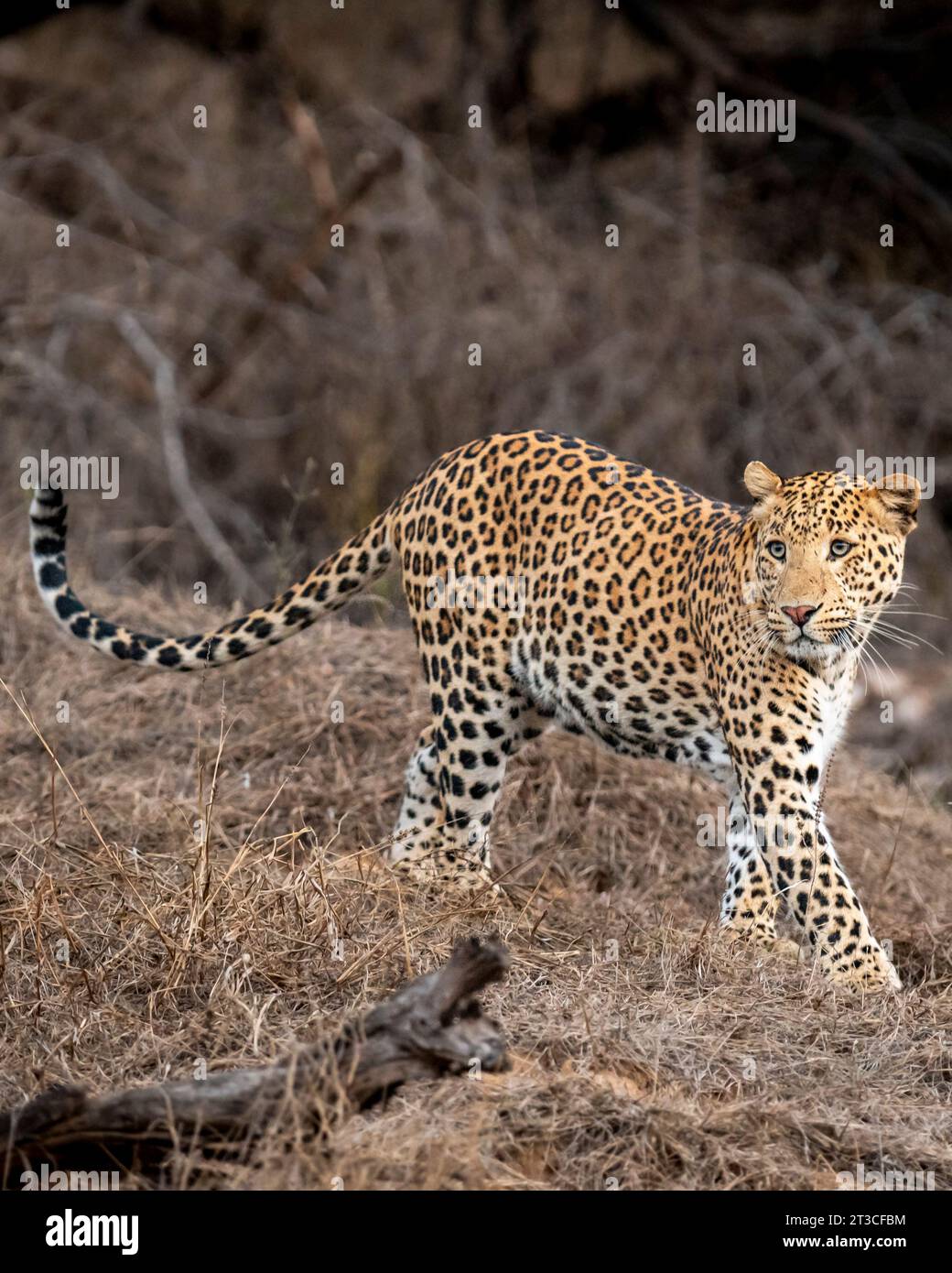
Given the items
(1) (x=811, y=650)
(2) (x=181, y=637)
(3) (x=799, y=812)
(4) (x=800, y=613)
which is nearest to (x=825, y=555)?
(4) (x=800, y=613)

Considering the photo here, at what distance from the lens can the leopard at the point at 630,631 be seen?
5016 mm

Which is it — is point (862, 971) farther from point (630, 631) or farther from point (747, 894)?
point (630, 631)

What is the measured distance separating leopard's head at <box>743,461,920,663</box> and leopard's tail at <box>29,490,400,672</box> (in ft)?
5.15

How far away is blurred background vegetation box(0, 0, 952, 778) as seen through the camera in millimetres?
11586

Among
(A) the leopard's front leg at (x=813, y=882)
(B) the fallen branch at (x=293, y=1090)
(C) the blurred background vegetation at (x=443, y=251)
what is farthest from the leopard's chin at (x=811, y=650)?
(C) the blurred background vegetation at (x=443, y=251)

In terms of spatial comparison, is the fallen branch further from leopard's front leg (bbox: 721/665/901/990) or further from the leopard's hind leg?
the leopard's hind leg

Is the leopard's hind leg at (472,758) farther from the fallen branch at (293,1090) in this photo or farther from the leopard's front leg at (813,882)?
the fallen branch at (293,1090)

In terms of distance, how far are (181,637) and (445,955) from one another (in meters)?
1.80

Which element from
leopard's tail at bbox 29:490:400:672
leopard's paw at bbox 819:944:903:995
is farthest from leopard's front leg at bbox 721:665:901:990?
leopard's tail at bbox 29:490:400:672

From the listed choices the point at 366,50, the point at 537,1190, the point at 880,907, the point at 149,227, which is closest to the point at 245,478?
the point at 149,227

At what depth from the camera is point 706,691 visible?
17.9 feet

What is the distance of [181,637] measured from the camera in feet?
19.3
